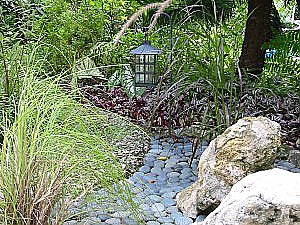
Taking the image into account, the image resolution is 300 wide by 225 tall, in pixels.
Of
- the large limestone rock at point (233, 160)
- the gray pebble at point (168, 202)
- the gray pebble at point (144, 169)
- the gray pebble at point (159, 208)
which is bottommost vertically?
the gray pebble at point (144, 169)

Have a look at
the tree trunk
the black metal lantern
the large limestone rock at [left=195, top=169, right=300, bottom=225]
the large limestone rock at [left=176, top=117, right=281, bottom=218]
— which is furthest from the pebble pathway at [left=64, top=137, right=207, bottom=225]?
the tree trunk

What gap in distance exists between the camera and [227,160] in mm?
2066

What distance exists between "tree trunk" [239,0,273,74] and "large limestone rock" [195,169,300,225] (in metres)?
2.50

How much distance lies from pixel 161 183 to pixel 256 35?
1.89 meters

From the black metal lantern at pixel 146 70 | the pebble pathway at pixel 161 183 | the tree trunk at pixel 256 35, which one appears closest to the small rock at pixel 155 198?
the pebble pathway at pixel 161 183

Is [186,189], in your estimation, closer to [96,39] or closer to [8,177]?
[8,177]

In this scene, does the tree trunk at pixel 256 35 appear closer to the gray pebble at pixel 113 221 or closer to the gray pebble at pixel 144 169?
the gray pebble at pixel 144 169

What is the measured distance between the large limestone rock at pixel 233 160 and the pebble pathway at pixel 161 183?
4.1 inches

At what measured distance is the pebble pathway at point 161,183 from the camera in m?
2.04

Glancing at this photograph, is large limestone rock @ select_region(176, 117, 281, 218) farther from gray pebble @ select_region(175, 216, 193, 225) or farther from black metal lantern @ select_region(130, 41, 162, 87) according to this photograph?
black metal lantern @ select_region(130, 41, 162, 87)

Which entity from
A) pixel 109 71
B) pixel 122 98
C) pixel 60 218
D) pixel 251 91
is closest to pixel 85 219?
pixel 60 218

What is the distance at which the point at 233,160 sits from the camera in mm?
2057

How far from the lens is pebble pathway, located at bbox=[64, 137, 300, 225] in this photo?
2.04 meters

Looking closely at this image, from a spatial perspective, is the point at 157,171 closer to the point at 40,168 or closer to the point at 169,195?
the point at 169,195
